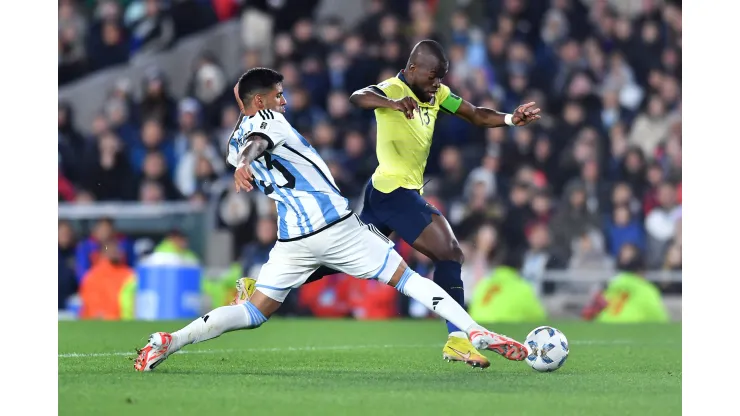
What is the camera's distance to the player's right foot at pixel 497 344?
21.2 ft

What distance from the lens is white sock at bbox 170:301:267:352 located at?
6.68 metres

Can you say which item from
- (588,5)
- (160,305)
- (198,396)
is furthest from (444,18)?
(198,396)

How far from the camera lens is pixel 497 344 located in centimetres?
648

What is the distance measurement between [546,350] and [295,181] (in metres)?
1.65

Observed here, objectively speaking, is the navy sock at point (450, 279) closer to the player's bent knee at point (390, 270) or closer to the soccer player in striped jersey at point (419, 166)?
the soccer player in striped jersey at point (419, 166)

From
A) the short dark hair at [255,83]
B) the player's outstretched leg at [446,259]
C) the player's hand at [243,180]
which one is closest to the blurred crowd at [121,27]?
the player's outstretched leg at [446,259]

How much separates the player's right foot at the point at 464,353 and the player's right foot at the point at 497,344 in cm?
64

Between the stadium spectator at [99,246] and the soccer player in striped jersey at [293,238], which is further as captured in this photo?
the stadium spectator at [99,246]

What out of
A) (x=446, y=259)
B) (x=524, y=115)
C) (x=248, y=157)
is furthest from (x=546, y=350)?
(x=248, y=157)

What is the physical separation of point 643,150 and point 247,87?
31.9 ft

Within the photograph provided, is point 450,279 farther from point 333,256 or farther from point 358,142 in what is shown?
point 358,142


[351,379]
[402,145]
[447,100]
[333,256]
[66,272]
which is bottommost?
[351,379]
